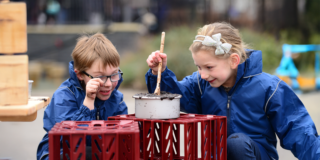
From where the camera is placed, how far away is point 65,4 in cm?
1583

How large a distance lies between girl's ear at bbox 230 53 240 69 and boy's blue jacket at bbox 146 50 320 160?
0.03m

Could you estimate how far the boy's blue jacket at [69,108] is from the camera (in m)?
2.16

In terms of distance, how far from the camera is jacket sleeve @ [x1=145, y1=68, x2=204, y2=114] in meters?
2.48

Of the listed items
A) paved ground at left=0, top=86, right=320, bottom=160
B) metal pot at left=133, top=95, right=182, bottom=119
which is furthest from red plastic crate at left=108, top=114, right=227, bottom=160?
paved ground at left=0, top=86, right=320, bottom=160

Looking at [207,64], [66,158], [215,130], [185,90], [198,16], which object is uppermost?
[198,16]

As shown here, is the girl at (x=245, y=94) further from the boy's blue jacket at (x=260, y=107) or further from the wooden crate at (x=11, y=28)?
the wooden crate at (x=11, y=28)

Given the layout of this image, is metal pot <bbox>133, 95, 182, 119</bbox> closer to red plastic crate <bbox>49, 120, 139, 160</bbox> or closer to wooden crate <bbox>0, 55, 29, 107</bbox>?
red plastic crate <bbox>49, 120, 139, 160</bbox>

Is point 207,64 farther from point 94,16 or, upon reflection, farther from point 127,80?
point 94,16

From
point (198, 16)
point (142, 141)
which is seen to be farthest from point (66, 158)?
point (198, 16)

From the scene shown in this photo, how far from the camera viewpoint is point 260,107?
2404 millimetres

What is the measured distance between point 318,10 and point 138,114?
14189 mm

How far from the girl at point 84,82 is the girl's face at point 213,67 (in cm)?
58

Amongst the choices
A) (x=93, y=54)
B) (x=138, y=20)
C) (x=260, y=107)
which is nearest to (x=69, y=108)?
(x=93, y=54)

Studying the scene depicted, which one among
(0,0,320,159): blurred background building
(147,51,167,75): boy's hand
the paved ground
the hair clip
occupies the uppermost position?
(0,0,320,159): blurred background building
